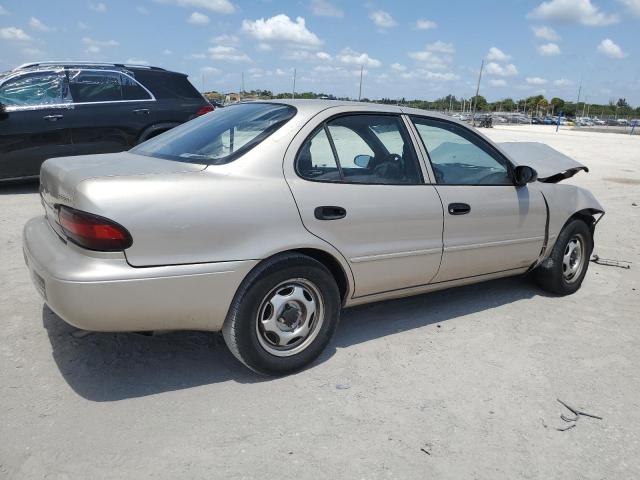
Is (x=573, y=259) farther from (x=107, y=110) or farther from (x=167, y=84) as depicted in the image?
(x=167, y=84)

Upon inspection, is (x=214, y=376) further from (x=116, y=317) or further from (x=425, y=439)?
(x=425, y=439)

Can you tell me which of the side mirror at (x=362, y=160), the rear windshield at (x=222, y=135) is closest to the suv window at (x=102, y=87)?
the rear windshield at (x=222, y=135)

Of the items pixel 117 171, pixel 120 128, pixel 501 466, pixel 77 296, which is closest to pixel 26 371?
pixel 77 296

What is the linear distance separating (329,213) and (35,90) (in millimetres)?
6581

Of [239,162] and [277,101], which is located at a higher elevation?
[277,101]

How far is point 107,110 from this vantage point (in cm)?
821

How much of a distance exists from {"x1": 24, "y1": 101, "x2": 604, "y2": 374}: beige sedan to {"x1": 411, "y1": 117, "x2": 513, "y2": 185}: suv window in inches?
0.4

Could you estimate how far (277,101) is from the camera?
3721 millimetres

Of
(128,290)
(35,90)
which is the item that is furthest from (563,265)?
(35,90)

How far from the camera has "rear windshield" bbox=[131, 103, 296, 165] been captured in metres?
3.13

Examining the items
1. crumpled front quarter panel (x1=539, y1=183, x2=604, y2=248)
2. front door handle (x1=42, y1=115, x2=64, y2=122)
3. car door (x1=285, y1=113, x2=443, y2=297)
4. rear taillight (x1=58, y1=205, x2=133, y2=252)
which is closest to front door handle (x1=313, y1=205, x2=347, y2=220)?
car door (x1=285, y1=113, x2=443, y2=297)

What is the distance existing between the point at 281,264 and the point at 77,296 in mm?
1040

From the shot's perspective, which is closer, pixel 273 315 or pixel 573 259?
pixel 273 315

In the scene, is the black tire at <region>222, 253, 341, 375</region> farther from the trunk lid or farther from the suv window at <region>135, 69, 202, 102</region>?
the suv window at <region>135, 69, 202, 102</region>
